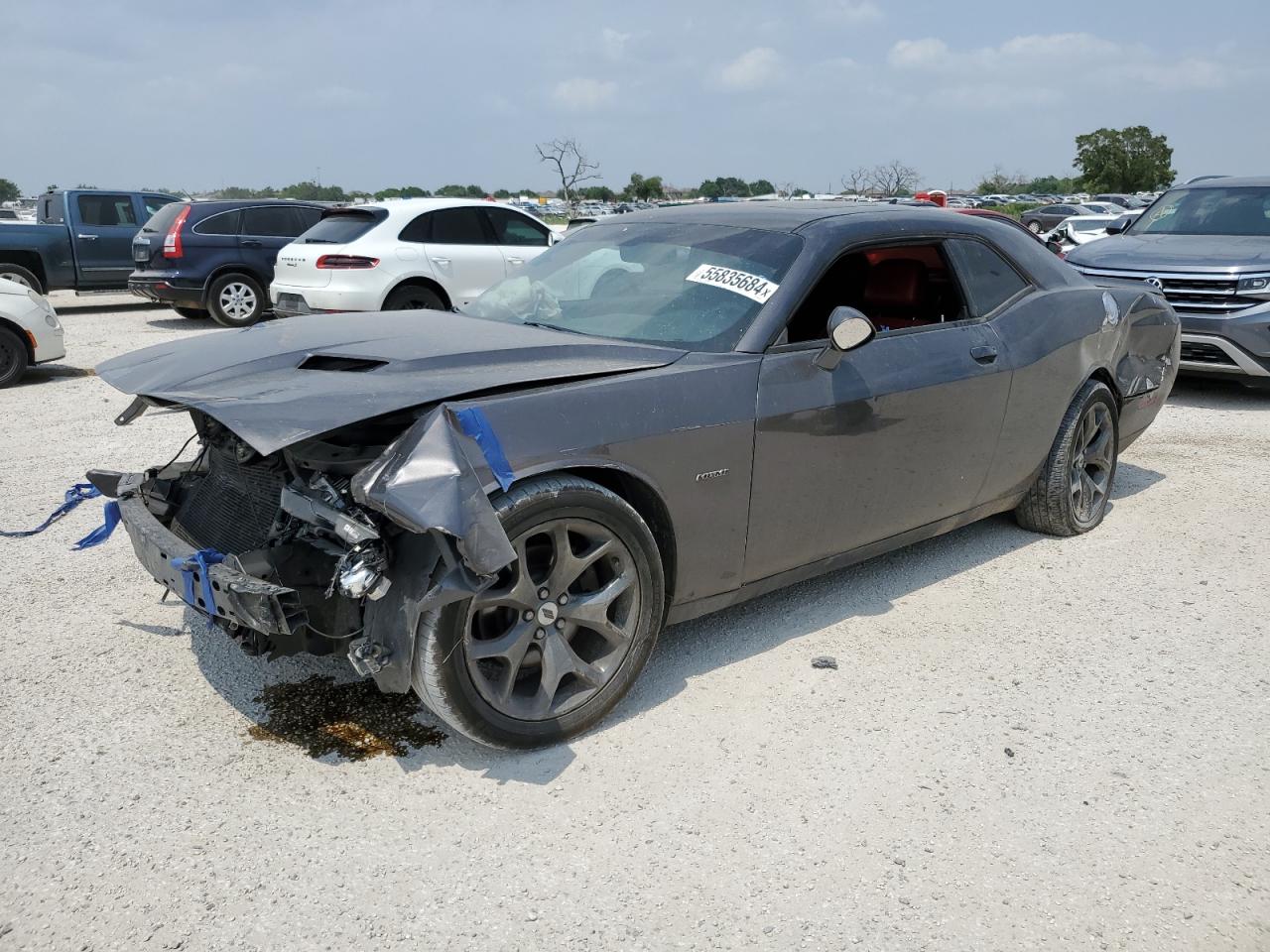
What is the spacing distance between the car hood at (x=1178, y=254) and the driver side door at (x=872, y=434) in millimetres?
5364

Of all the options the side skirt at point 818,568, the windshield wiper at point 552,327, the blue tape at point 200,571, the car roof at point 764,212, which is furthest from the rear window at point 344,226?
the blue tape at point 200,571

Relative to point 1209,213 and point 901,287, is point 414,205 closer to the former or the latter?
point 901,287

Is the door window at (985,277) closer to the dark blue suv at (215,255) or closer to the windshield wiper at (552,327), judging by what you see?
the windshield wiper at (552,327)

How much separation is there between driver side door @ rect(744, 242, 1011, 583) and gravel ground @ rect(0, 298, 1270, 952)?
46 cm

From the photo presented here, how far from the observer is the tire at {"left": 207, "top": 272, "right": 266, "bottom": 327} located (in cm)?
1329

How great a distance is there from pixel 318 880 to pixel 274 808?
375 millimetres

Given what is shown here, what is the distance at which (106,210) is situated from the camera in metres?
15.6

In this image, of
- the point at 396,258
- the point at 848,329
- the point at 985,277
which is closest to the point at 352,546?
the point at 848,329

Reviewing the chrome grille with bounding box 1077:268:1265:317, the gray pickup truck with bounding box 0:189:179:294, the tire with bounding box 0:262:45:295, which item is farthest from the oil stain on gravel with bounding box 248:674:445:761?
the gray pickup truck with bounding box 0:189:179:294

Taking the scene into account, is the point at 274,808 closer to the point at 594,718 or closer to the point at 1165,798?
the point at 594,718

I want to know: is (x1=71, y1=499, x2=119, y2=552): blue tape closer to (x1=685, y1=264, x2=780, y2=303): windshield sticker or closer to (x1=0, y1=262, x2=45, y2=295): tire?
(x1=685, y1=264, x2=780, y2=303): windshield sticker

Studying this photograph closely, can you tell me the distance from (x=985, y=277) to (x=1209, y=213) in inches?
265

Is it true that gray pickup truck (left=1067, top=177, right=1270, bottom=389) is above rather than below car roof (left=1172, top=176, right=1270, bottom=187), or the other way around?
below

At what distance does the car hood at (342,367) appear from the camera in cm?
290
